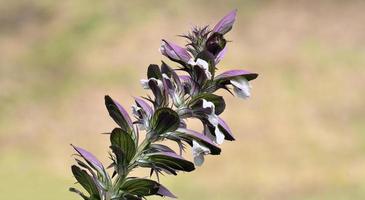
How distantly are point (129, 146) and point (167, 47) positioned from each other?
51 millimetres

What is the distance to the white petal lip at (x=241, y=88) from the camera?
0.26 m

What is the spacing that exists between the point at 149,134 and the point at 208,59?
37 millimetres

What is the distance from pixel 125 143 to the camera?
24 cm

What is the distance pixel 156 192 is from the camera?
0.80 ft

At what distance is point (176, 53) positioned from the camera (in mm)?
261

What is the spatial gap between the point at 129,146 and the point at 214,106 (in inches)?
1.5

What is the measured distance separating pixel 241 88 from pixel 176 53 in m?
0.03

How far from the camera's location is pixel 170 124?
0.24 meters

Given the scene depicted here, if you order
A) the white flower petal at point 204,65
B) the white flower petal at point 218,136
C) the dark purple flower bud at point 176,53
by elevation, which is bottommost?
the white flower petal at point 218,136

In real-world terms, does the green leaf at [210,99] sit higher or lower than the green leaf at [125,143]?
higher

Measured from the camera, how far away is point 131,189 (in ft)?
0.76

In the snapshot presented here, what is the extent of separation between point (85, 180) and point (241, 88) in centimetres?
7

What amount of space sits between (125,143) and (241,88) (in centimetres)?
5

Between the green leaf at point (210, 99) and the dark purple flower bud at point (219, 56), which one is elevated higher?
the dark purple flower bud at point (219, 56)
